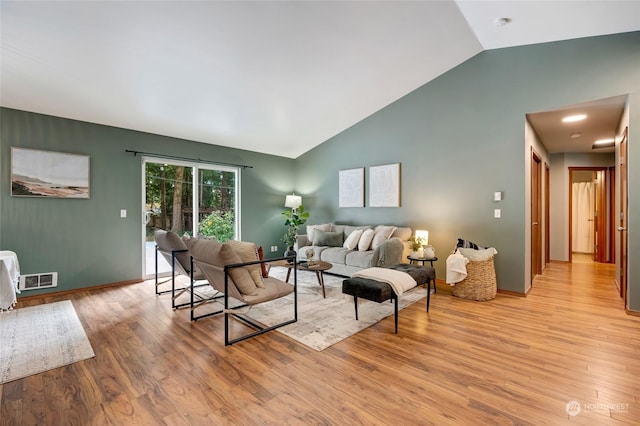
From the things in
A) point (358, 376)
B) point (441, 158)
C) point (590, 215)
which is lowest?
point (358, 376)

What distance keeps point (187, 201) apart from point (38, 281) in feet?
7.73

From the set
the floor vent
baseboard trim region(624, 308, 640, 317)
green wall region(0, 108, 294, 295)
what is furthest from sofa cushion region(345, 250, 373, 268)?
the floor vent

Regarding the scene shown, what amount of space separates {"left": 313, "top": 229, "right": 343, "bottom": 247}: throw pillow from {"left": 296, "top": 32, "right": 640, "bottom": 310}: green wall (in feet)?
2.48

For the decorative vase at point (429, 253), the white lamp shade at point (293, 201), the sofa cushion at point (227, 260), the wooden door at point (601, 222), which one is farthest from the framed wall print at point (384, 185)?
the wooden door at point (601, 222)

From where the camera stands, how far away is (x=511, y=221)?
4137mm

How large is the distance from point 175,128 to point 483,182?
5.02m

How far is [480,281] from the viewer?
3.93m

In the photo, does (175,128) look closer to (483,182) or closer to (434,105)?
(434,105)

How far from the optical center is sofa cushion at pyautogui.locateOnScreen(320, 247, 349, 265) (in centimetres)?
506

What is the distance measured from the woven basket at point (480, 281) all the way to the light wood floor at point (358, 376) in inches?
24.2

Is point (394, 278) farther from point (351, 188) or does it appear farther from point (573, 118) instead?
point (573, 118)

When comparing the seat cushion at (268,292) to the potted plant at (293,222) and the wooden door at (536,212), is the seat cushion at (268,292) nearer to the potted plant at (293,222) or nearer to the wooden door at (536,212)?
the potted plant at (293,222)

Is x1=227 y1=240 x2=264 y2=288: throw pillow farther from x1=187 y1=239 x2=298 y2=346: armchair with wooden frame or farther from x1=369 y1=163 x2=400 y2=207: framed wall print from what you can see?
x1=369 y1=163 x2=400 y2=207: framed wall print

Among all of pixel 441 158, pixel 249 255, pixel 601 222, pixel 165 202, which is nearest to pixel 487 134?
pixel 441 158
